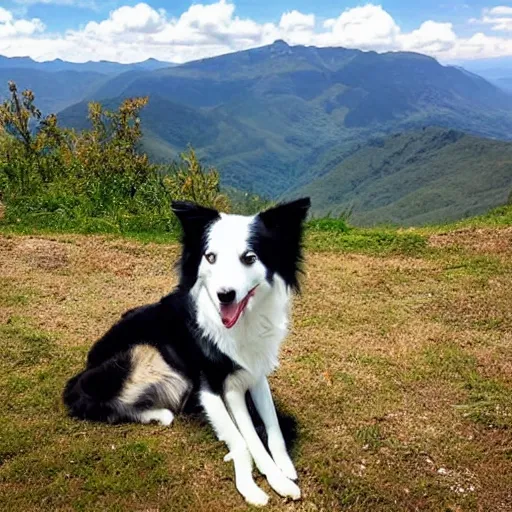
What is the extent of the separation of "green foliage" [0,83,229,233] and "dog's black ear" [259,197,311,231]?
681 centimetres

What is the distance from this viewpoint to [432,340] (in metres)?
5.95

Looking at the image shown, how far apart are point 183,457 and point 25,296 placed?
4.01 m

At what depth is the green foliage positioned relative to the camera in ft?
34.3

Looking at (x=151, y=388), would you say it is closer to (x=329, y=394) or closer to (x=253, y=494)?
(x=253, y=494)

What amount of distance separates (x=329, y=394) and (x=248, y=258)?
2.03 meters

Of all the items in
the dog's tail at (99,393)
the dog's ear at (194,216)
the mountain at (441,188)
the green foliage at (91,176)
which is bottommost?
the mountain at (441,188)

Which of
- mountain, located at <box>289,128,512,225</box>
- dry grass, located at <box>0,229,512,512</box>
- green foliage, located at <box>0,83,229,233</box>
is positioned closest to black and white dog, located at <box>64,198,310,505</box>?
dry grass, located at <box>0,229,512,512</box>

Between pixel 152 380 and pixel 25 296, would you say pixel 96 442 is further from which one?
pixel 25 296

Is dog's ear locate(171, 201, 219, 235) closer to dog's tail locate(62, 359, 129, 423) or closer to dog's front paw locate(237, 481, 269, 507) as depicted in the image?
dog's tail locate(62, 359, 129, 423)

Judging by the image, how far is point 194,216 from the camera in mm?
3643

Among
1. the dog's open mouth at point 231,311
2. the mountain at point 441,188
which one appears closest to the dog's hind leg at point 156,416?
the dog's open mouth at point 231,311

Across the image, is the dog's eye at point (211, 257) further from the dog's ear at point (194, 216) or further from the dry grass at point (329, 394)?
the dry grass at point (329, 394)

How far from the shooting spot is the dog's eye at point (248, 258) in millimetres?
3394

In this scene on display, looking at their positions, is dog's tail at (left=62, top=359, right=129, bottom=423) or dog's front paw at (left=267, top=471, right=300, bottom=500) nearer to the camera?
dog's front paw at (left=267, top=471, right=300, bottom=500)
